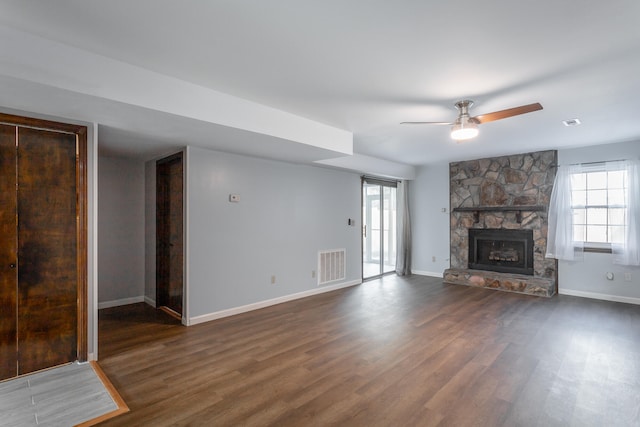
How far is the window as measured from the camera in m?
4.96

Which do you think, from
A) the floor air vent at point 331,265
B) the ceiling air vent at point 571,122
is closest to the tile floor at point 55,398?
the floor air vent at point 331,265

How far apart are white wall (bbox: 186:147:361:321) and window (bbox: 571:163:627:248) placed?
155 inches

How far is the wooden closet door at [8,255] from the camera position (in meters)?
2.60

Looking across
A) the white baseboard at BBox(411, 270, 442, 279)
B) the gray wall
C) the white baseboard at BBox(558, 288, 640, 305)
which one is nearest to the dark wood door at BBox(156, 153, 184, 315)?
the gray wall

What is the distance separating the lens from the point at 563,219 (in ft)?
17.6

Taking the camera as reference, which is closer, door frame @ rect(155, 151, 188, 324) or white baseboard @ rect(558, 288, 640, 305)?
door frame @ rect(155, 151, 188, 324)

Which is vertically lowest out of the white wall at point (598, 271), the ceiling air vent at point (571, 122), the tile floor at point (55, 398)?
the tile floor at point (55, 398)

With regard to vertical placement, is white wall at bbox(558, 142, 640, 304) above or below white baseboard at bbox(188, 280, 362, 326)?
above

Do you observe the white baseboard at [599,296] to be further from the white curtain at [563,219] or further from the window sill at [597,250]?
the window sill at [597,250]

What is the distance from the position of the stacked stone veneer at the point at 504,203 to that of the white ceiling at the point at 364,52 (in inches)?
86.9

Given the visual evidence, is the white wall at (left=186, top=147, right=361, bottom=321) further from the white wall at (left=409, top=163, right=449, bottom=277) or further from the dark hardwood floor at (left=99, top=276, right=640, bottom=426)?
the white wall at (left=409, top=163, right=449, bottom=277)

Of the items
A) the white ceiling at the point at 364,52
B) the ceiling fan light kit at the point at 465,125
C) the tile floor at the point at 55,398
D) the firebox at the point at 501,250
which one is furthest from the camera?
the firebox at the point at 501,250

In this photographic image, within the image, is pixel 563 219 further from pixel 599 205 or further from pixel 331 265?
pixel 331 265

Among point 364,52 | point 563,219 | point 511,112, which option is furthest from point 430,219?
point 364,52
